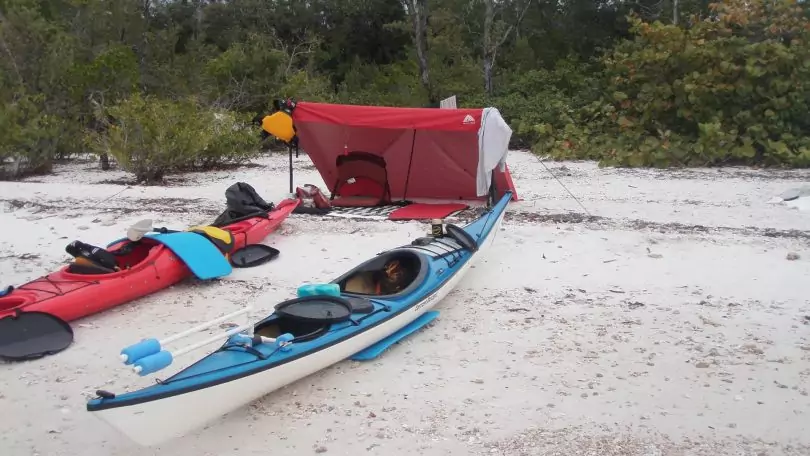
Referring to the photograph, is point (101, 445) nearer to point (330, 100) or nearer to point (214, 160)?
point (214, 160)

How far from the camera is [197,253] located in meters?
5.88

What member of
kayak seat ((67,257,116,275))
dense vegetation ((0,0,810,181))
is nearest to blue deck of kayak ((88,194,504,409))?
kayak seat ((67,257,116,275))

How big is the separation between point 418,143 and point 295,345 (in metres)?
5.29

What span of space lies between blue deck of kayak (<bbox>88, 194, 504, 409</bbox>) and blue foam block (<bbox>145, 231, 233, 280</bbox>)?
1744 mm

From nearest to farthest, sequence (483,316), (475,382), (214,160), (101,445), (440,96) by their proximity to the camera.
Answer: (101,445)
(475,382)
(483,316)
(214,160)
(440,96)

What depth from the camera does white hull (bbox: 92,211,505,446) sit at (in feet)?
10.2

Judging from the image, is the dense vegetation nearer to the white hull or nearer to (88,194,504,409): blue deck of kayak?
(88,194,504,409): blue deck of kayak

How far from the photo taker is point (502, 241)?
723cm

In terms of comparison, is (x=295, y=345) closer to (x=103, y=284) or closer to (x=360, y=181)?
(x=103, y=284)

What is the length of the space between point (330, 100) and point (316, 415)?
13034 mm

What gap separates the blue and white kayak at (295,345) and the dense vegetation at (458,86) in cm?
681

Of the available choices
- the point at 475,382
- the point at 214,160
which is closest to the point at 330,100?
the point at 214,160

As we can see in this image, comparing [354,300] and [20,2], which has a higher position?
[20,2]

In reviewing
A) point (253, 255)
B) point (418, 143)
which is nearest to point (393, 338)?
point (253, 255)
